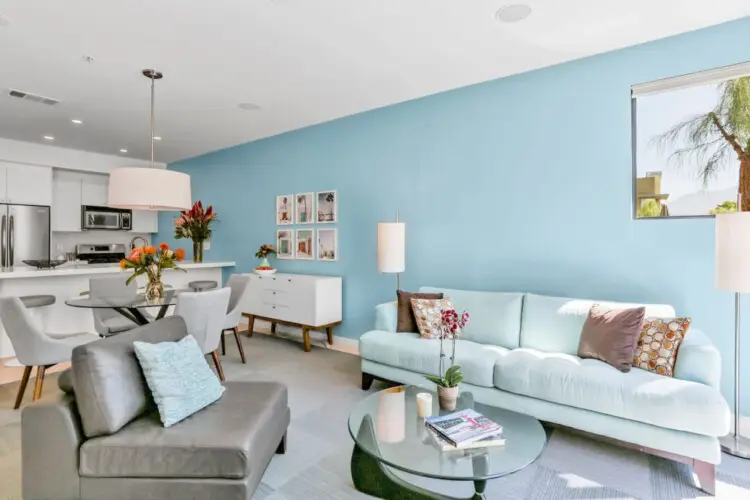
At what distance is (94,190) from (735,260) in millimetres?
8098

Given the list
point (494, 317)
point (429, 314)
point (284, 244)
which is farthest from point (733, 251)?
point (284, 244)

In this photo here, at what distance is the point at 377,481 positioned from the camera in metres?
2.01

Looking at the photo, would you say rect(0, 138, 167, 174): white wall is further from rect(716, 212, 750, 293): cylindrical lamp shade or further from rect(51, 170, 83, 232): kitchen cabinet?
rect(716, 212, 750, 293): cylindrical lamp shade

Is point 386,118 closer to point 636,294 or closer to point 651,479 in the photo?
point 636,294

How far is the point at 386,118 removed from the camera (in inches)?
175

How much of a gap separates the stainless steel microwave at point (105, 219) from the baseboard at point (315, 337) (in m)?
2.99

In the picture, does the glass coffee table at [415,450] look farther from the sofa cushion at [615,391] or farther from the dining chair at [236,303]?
the dining chair at [236,303]

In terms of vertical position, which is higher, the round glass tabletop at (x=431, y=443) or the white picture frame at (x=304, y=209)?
the white picture frame at (x=304, y=209)

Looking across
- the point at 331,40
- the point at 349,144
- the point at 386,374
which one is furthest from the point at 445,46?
the point at 386,374

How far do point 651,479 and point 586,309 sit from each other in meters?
1.10

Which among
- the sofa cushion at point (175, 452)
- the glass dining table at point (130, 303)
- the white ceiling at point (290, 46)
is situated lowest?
the sofa cushion at point (175, 452)

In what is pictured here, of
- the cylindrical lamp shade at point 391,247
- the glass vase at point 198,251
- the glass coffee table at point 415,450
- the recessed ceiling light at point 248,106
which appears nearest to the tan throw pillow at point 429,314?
the cylindrical lamp shade at point 391,247

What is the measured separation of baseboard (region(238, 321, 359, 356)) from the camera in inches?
187

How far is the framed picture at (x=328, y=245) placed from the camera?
492 centimetres
